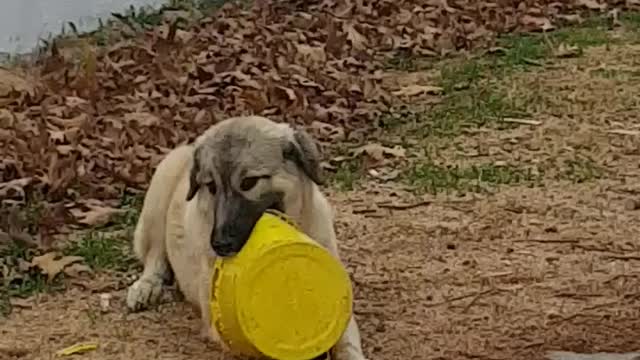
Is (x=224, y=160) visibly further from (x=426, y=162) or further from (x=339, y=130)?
(x=339, y=130)

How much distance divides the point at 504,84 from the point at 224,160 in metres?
4.87

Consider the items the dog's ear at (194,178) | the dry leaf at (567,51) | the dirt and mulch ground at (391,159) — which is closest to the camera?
the dog's ear at (194,178)

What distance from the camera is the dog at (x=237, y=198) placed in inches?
212

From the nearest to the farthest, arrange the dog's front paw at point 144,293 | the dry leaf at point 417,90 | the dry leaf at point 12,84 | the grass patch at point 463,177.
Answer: the dog's front paw at point 144,293 → the grass patch at point 463,177 → the dry leaf at point 12,84 → the dry leaf at point 417,90

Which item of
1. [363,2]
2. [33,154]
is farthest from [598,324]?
[363,2]

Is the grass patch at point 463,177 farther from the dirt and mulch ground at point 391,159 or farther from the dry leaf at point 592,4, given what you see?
the dry leaf at point 592,4

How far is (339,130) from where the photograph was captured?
8898mm

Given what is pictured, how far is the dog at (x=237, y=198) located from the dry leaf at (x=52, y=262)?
503mm

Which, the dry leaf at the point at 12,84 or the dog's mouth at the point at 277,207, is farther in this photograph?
the dry leaf at the point at 12,84

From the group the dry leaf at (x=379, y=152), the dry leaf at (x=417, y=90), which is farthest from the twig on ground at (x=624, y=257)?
the dry leaf at (x=417, y=90)

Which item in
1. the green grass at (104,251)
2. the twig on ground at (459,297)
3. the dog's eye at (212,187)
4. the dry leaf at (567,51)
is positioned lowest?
the dry leaf at (567,51)

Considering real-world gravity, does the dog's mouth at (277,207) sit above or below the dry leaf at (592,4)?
above

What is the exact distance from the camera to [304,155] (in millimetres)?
5617

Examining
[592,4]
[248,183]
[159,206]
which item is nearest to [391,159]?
[159,206]
